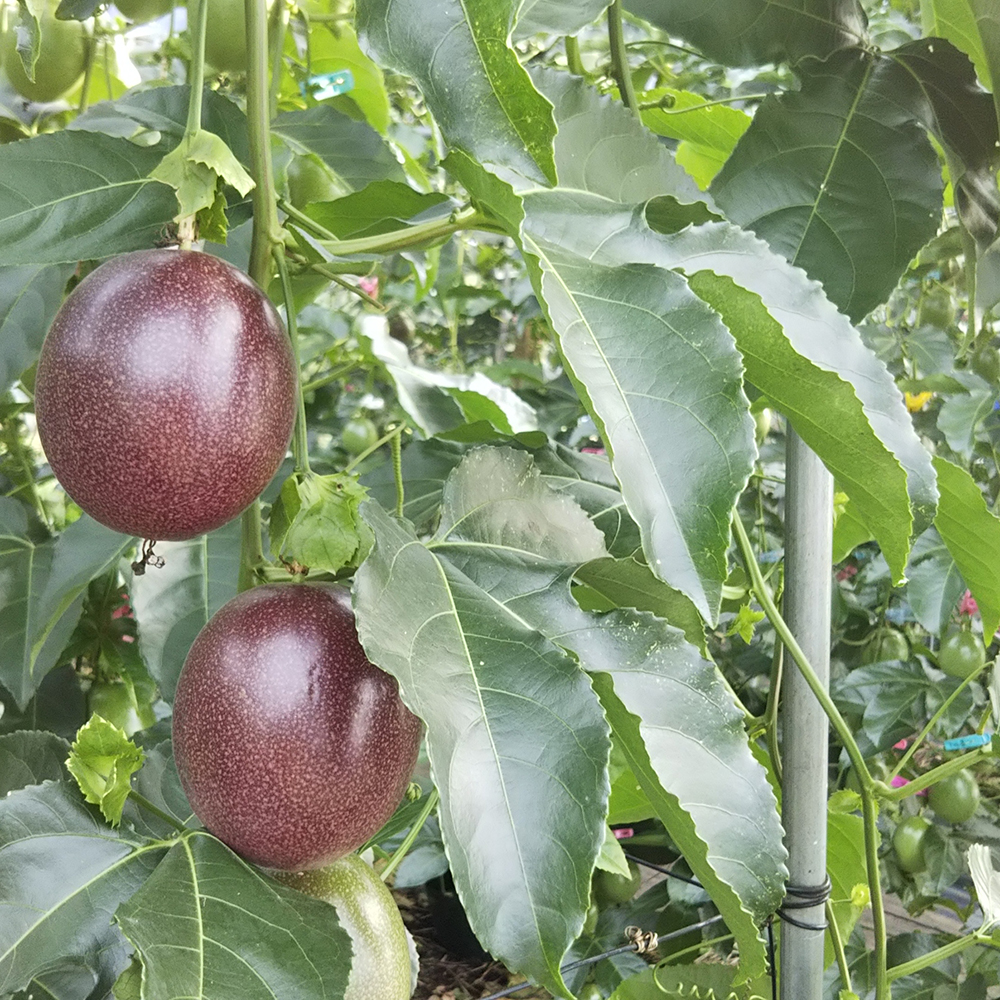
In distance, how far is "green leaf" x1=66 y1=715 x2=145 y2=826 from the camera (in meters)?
0.43

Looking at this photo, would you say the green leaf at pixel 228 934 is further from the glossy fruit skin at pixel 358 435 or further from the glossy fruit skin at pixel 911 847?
the glossy fruit skin at pixel 358 435

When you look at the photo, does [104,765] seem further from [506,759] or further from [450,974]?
[450,974]

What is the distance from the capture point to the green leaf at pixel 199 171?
40 cm

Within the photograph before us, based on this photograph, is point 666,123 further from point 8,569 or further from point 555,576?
point 8,569

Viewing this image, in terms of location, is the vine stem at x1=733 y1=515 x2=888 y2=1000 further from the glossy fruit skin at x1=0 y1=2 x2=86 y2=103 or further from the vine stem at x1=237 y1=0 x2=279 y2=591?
the glossy fruit skin at x1=0 y1=2 x2=86 y2=103

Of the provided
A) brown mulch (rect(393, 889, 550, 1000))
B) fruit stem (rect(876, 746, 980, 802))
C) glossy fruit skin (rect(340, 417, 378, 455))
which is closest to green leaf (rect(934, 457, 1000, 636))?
fruit stem (rect(876, 746, 980, 802))

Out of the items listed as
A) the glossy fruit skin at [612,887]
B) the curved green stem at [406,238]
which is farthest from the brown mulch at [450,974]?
the curved green stem at [406,238]

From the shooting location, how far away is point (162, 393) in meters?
0.37

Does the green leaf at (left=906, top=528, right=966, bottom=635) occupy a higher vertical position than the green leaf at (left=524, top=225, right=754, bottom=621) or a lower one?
lower

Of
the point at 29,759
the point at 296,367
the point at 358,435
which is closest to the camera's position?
the point at 296,367

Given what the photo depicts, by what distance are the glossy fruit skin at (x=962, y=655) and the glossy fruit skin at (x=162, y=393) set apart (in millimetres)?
1006

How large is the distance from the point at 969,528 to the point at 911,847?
2.64 ft

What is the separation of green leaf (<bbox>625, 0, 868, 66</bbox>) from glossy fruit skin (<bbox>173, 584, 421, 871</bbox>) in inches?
15.0

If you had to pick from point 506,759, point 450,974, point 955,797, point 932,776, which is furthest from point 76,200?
point 450,974
